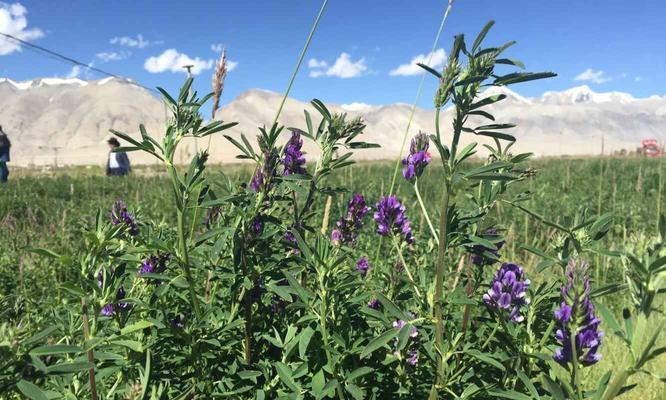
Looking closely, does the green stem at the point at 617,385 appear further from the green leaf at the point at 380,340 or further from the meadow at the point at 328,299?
the green leaf at the point at 380,340

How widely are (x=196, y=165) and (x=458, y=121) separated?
→ 697 millimetres

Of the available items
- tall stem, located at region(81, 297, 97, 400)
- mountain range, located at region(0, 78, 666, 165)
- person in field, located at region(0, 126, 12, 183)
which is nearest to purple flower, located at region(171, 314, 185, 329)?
tall stem, located at region(81, 297, 97, 400)

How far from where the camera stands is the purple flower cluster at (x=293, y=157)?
1600mm

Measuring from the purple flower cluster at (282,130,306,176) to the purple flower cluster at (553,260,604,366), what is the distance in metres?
0.83

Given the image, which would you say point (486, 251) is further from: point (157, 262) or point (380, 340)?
point (157, 262)

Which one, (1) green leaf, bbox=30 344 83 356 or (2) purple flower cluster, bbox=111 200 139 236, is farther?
(2) purple flower cluster, bbox=111 200 139 236

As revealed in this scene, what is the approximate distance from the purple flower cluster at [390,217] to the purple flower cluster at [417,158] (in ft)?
0.46

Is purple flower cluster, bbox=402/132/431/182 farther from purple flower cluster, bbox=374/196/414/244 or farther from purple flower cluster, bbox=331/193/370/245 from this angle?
purple flower cluster, bbox=331/193/370/245

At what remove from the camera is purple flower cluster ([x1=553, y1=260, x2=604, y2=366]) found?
1.10 m

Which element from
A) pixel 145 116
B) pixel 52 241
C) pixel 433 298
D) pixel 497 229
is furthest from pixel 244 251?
pixel 145 116

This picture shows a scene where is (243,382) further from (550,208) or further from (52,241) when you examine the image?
(550,208)

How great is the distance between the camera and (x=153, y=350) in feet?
4.85

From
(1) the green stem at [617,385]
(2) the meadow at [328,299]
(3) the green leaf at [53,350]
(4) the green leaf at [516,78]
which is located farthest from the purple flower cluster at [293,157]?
(1) the green stem at [617,385]

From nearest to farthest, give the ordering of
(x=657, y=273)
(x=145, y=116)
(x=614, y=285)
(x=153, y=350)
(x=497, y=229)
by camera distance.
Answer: (x=657, y=273) < (x=614, y=285) < (x=153, y=350) < (x=497, y=229) < (x=145, y=116)
